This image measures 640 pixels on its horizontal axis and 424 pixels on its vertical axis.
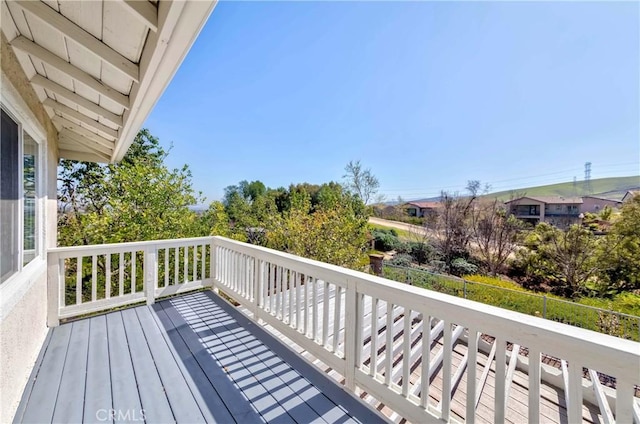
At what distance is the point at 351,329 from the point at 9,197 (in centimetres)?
260

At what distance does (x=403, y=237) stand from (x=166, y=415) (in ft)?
50.1

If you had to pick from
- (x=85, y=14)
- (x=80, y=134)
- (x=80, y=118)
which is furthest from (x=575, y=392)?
(x=80, y=134)

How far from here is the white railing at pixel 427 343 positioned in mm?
1013

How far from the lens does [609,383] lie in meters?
3.84

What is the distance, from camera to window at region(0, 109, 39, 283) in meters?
1.67

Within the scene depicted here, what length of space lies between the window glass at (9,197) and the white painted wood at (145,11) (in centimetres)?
131

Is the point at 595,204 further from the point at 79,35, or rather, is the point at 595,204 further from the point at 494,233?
the point at 79,35

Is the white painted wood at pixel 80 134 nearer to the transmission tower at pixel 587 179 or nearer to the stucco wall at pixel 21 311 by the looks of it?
the stucco wall at pixel 21 311

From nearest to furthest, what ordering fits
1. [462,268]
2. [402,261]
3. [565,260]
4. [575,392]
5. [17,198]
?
[575,392] → [17,198] → [565,260] → [462,268] → [402,261]

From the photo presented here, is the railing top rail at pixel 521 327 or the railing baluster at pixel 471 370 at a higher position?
the railing top rail at pixel 521 327

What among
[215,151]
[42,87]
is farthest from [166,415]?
[215,151]

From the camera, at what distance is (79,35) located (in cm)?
145

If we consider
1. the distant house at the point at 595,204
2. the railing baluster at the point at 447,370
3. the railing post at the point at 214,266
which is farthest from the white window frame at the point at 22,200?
the distant house at the point at 595,204

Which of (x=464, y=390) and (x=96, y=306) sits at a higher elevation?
(x=96, y=306)
